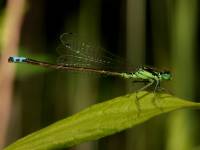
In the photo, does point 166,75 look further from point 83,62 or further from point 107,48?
point 107,48

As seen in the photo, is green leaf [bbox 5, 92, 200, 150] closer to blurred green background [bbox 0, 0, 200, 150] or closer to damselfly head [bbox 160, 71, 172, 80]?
damselfly head [bbox 160, 71, 172, 80]

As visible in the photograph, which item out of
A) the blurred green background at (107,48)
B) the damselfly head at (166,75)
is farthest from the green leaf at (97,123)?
the blurred green background at (107,48)

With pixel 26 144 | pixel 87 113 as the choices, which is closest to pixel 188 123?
pixel 87 113

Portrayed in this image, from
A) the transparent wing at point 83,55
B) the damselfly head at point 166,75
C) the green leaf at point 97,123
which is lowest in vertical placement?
the green leaf at point 97,123

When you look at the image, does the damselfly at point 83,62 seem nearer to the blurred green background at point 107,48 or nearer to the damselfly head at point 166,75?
the damselfly head at point 166,75

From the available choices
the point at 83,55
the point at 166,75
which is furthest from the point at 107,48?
the point at 166,75

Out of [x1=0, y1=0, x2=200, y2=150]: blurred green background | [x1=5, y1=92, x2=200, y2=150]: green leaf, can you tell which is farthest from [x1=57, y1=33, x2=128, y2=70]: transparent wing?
[x1=5, y1=92, x2=200, y2=150]: green leaf
